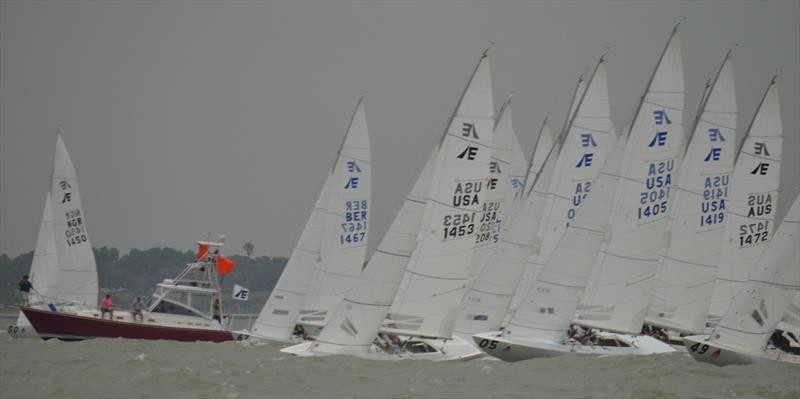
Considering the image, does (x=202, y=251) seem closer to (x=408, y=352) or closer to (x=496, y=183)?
(x=496, y=183)

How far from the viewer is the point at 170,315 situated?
143 ft

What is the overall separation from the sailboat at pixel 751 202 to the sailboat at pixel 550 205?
18.5 ft

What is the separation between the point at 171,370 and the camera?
27062mm

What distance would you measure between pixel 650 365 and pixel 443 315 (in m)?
5.96

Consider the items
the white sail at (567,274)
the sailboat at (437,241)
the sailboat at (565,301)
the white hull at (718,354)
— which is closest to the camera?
the sailboat at (437,241)

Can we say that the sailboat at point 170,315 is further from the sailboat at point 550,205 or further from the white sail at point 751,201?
the white sail at point 751,201

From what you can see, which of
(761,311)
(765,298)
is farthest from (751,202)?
(761,311)

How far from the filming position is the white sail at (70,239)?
47250 millimetres

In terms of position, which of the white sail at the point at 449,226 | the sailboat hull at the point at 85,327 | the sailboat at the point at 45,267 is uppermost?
the white sail at the point at 449,226

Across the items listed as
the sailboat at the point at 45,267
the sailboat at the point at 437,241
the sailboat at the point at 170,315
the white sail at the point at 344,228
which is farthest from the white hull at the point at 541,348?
the sailboat at the point at 45,267

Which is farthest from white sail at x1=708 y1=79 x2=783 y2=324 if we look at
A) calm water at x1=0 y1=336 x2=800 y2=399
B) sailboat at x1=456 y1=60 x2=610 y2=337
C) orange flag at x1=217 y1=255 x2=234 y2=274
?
orange flag at x1=217 y1=255 x2=234 y2=274

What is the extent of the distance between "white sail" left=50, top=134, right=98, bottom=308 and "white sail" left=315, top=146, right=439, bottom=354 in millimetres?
18907

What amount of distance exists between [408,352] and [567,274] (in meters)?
5.51

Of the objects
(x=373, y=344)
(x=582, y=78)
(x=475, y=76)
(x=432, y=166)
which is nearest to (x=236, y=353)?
(x=373, y=344)
